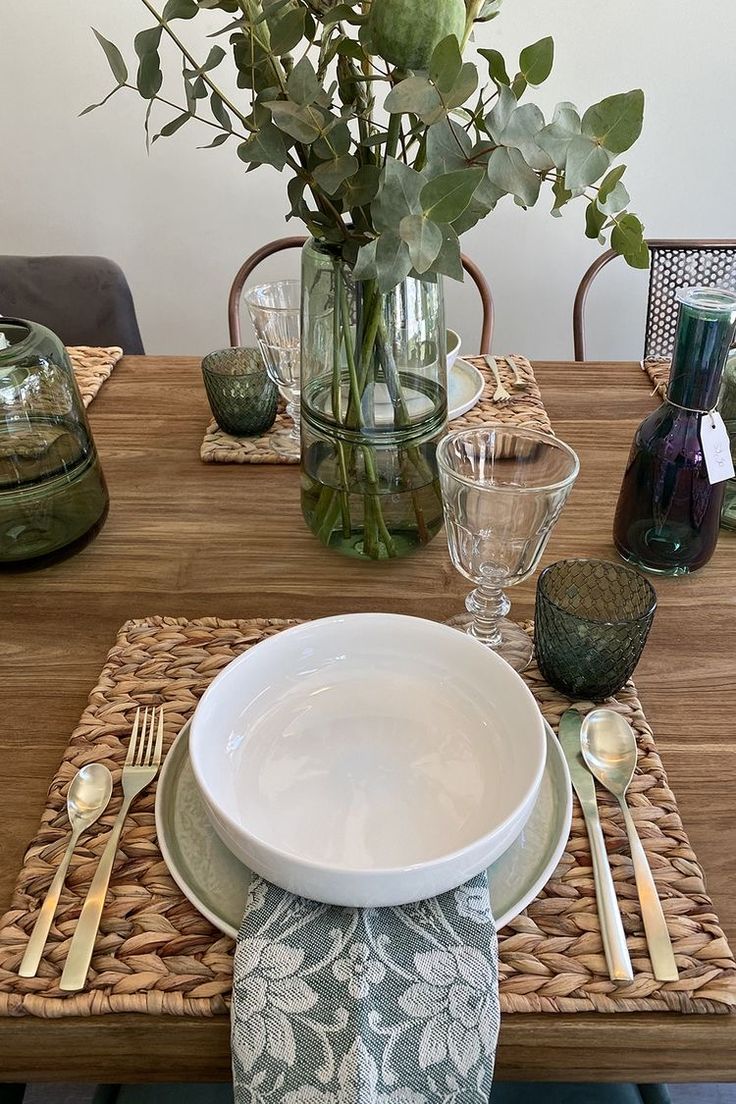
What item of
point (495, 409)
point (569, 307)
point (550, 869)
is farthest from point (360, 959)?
point (569, 307)

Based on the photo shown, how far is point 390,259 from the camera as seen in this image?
0.48m

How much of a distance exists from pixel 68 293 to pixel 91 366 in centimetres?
37

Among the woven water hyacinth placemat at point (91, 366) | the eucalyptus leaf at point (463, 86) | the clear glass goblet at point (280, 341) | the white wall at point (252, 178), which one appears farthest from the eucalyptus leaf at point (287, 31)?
the white wall at point (252, 178)

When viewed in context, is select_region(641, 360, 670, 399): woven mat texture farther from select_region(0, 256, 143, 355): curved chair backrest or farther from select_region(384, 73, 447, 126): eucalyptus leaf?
select_region(0, 256, 143, 355): curved chair backrest

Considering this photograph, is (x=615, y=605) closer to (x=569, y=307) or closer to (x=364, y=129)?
(x=364, y=129)

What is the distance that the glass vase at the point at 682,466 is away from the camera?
0.61 m

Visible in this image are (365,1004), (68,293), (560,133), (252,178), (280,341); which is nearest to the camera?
(365,1004)

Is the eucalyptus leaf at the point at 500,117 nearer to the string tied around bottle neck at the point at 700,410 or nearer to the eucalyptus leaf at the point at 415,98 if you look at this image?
the eucalyptus leaf at the point at 415,98

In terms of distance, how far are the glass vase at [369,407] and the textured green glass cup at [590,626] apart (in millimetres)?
150

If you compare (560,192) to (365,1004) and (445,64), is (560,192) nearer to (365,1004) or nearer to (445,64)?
(445,64)

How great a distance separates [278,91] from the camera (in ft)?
1.75

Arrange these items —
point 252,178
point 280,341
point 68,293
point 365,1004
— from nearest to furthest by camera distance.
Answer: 1. point 365,1004
2. point 280,341
3. point 68,293
4. point 252,178

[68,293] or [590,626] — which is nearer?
[590,626]

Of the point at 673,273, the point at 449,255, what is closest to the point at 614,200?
the point at 449,255
